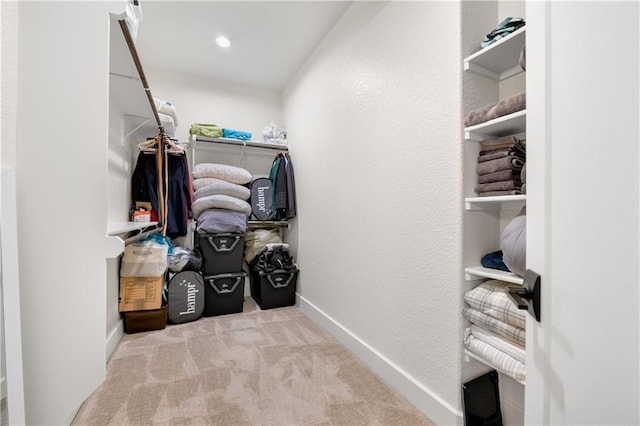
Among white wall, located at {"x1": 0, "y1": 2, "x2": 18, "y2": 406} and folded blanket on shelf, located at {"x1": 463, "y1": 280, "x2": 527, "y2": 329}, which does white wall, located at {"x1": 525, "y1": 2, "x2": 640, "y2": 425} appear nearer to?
folded blanket on shelf, located at {"x1": 463, "y1": 280, "x2": 527, "y2": 329}

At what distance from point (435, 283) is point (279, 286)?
181 cm

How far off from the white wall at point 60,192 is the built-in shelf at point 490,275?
1.73 metres

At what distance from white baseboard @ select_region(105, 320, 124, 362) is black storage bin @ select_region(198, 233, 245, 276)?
0.74 meters

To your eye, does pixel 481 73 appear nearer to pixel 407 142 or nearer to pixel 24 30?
pixel 407 142

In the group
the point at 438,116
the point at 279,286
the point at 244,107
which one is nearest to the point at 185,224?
the point at 279,286

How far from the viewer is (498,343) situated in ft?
3.64

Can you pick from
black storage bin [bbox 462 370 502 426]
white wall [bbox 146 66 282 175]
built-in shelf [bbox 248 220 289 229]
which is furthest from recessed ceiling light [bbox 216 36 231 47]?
black storage bin [bbox 462 370 502 426]

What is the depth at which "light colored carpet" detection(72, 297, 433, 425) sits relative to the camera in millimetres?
1310

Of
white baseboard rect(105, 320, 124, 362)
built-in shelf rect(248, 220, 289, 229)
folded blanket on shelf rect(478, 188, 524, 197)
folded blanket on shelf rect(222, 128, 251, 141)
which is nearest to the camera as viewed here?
folded blanket on shelf rect(478, 188, 524, 197)

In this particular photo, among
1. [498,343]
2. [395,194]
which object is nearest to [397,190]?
[395,194]

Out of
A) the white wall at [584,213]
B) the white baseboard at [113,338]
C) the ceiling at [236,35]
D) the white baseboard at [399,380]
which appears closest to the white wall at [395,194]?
the white baseboard at [399,380]

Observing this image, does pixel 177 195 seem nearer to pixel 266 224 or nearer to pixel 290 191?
pixel 266 224

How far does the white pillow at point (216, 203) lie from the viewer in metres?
2.66

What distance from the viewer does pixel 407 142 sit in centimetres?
148
